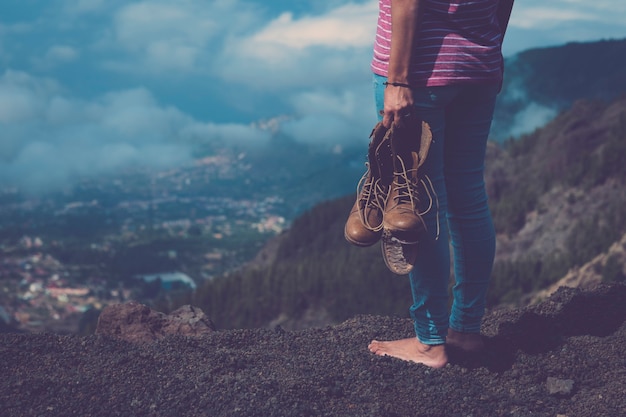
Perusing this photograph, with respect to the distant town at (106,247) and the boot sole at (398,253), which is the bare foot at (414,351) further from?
the distant town at (106,247)

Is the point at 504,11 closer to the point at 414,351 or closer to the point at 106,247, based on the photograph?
the point at 414,351

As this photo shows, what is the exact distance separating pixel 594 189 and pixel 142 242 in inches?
3859

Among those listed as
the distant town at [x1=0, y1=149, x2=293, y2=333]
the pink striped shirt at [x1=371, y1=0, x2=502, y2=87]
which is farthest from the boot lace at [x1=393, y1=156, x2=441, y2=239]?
the distant town at [x1=0, y1=149, x2=293, y2=333]

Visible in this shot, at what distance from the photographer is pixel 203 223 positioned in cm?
16338

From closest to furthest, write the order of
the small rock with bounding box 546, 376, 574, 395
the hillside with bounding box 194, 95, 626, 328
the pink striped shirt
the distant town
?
the pink striped shirt → the small rock with bounding box 546, 376, 574, 395 → the hillside with bounding box 194, 95, 626, 328 → the distant town

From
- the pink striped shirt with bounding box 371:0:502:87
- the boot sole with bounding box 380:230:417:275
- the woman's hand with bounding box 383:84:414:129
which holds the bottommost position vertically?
the boot sole with bounding box 380:230:417:275

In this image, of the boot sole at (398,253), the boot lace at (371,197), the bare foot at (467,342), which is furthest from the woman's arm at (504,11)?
the bare foot at (467,342)

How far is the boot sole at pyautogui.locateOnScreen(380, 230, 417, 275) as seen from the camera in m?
4.20

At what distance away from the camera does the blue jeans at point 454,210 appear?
4172 millimetres

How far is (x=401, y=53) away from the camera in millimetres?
3887

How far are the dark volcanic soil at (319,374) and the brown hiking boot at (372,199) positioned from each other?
0.89m

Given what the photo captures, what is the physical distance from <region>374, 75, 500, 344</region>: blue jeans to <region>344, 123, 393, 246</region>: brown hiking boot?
0.24 m

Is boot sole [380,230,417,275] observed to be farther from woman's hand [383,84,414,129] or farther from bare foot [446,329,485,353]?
bare foot [446,329,485,353]

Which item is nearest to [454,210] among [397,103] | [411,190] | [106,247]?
[411,190]
